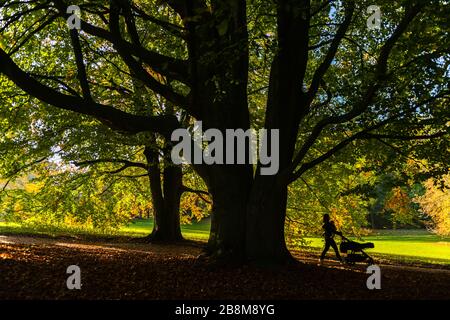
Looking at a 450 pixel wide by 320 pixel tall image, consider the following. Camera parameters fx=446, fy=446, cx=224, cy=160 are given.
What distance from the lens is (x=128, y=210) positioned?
88.6ft

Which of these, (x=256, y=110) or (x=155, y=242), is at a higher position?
(x=256, y=110)

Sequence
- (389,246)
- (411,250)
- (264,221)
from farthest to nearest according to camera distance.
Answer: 1. (389,246)
2. (411,250)
3. (264,221)

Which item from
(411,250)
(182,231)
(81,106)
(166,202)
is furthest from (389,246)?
(81,106)

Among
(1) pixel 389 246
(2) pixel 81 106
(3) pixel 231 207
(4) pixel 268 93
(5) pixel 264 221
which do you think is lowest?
(1) pixel 389 246

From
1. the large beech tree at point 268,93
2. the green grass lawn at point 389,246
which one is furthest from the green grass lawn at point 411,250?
the large beech tree at point 268,93

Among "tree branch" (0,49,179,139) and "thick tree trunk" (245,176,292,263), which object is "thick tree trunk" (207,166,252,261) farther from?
"tree branch" (0,49,179,139)

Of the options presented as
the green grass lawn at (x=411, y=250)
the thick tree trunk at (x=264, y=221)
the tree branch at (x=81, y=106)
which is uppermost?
the tree branch at (x=81, y=106)

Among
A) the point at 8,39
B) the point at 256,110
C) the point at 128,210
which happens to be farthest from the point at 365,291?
the point at 128,210

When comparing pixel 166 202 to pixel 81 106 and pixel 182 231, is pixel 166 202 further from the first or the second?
pixel 182 231

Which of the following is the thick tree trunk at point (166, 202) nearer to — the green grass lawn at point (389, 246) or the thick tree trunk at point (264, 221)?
the green grass lawn at point (389, 246)

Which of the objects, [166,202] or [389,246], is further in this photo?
[389,246]

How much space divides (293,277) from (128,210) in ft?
63.4
